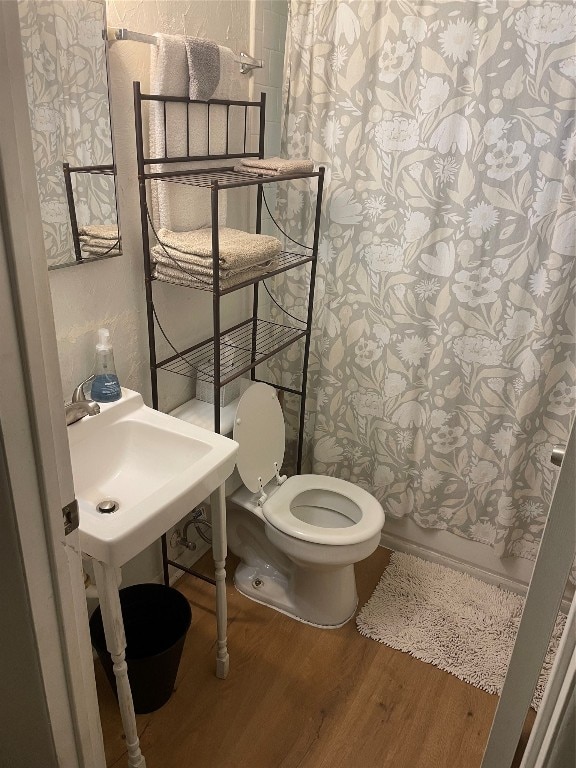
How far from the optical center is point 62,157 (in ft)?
4.56

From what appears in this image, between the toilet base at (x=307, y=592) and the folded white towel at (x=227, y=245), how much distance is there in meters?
1.09

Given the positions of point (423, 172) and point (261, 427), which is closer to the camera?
point (423, 172)

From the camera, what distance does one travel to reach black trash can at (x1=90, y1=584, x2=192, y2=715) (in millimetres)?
1635

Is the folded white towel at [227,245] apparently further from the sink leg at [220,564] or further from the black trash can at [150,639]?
the black trash can at [150,639]

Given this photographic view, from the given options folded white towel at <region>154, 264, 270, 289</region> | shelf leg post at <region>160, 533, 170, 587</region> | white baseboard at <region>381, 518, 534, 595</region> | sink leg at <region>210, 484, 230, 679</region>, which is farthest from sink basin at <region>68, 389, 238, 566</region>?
white baseboard at <region>381, 518, 534, 595</region>

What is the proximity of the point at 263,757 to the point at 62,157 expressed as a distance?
5.52 ft

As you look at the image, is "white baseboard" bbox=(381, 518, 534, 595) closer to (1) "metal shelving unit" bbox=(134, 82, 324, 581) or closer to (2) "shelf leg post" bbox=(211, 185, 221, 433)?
(1) "metal shelving unit" bbox=(134, 82, 324, 581)

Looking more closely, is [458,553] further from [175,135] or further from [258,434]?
[175,135]

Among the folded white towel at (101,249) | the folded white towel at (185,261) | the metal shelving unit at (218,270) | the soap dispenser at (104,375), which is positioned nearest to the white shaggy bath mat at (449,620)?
the metal shelving unit at (218,270)

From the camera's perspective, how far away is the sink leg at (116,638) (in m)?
1.28

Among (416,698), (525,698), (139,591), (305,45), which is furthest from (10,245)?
(416,698)

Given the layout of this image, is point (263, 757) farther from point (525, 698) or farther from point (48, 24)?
point (48, 24)

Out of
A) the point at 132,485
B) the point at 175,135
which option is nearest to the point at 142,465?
the point at 132,485

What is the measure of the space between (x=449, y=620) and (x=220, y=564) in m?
0.93
